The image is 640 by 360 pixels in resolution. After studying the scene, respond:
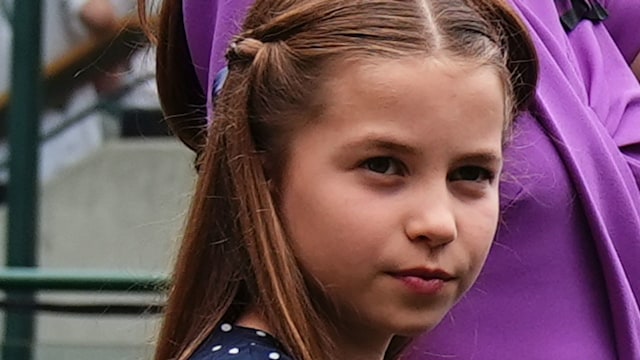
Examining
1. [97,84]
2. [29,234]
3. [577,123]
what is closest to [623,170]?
[577,123]

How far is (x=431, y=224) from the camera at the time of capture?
1400mm

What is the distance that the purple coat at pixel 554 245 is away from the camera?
165cm

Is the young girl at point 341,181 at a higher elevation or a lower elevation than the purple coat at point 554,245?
higher

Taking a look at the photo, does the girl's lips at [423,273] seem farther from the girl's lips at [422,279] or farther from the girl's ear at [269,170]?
the girl's ear at [269,170]

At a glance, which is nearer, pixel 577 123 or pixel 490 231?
pixel 490 231

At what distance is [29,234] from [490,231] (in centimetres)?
315

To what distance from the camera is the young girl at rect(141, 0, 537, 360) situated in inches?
55.8

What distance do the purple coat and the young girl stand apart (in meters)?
0.11

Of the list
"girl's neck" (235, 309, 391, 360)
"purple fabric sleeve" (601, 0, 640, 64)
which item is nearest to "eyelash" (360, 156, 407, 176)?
"girl's neck" (235, 309, 391, 360)

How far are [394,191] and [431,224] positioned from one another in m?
0.04

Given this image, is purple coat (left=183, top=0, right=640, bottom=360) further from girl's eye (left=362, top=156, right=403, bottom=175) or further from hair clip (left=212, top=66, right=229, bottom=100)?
girl's eye (left=362, top=156, right=403, bottom=175)

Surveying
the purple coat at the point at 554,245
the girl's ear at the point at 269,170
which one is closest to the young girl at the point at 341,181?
the girl's ear at the point at 269,170

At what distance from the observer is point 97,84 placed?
5.42 meters

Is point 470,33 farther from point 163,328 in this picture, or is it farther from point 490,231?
point 163,328
